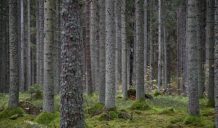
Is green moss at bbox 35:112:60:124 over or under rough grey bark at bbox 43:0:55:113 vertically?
under

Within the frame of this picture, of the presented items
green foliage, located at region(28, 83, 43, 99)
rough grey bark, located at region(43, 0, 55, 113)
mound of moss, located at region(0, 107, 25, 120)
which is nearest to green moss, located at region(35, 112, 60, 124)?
rough grey bark, located at region(43, 0, 55, 113)

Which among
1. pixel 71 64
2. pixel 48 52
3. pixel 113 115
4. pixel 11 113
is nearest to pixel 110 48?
pixel 48 52

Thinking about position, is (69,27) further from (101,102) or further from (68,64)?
(101,102)

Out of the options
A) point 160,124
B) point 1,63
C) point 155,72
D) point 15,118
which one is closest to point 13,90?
point 15,118

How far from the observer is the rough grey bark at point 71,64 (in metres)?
4.00

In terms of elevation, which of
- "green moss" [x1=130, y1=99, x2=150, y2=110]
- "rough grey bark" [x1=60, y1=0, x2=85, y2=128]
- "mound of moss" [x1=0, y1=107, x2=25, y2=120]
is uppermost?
"rough grey bark" [x1=60, y1=0, x2=85, y2=128]

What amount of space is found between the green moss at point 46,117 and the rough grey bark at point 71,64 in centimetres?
343

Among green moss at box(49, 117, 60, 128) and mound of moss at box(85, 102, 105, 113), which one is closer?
green moss at box(49, 117, 60, 128)

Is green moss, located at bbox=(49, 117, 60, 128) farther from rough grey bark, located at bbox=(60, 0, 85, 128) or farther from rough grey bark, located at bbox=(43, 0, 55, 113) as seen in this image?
rough grey bark, located at bbox=(60, 0, 85, 128)

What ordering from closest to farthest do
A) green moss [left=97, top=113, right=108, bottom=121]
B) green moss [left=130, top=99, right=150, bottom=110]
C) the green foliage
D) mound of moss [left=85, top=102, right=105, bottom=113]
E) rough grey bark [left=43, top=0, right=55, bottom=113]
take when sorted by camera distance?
rough grey bark [left=43, top=0, right=55, bottom=113], green moss [left=97, top=113, right=108, bottom=121], mound of moss [left=85, top=102, right=105, bottom=113], green moss [left=130, top=99, right=150, bottom=110], the green foliage

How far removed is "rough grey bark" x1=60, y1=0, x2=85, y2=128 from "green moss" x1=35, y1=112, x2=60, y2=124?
3430mm

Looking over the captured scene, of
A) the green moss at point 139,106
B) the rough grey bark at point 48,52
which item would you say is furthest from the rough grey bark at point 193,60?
the rough grey bark at point 48,52

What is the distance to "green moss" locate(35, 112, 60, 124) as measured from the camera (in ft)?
23.5

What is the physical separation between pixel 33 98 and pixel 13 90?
613cm
